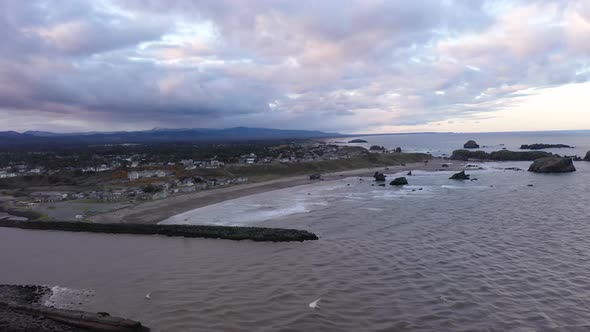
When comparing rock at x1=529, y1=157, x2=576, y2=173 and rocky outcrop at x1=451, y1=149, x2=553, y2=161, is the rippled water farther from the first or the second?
rocky outcrop at x1=451, y1=149, x2=553, y2=161

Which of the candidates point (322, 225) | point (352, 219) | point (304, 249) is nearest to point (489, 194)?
point (352, 219)

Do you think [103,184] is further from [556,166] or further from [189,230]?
[556,166]

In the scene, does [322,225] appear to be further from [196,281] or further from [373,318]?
[373,318]

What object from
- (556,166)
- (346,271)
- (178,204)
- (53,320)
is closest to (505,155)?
(556,166)

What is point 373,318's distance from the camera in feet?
44.9

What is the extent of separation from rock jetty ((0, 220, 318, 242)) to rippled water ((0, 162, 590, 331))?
94cm

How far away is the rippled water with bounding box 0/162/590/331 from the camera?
1383 centimetres

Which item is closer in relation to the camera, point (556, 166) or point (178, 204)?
point (178, 204)

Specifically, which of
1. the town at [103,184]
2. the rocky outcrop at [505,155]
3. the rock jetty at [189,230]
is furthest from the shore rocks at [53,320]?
the rocky outcrop at [505,155]

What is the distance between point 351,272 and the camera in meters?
18.5

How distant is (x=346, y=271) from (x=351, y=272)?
0.28 m

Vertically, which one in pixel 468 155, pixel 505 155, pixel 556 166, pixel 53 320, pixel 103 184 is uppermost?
pixel 505 155

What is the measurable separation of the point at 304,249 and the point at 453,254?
28.2 feet

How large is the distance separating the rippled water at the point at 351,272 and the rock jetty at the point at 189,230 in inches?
37.2
